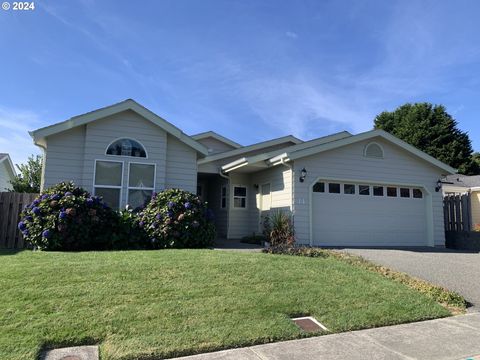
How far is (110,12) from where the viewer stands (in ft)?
32.3

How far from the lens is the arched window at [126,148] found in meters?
12.3

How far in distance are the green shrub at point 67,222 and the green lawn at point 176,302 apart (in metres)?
1.62

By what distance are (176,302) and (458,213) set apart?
14.4 meters

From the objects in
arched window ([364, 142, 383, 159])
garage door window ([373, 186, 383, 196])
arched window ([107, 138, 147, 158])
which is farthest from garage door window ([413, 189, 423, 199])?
arched window ([107, 138, 147, 158])

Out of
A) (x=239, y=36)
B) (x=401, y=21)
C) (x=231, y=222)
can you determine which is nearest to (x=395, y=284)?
(x=401, y=21)

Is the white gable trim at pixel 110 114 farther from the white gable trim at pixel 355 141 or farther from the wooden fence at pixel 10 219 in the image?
the white gable trim at pixel 355 141

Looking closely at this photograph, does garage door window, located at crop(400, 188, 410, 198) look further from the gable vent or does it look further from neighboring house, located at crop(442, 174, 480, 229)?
neighboring house, located at crop(442, 174, 480, 229)

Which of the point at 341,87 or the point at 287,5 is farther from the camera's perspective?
the point at 341,87

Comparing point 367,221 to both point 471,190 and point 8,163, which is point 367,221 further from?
point 8,163

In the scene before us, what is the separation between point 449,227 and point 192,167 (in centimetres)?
1110

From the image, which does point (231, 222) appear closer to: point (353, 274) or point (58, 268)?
point (353, 274)

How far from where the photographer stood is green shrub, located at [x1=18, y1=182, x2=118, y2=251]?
9.59m

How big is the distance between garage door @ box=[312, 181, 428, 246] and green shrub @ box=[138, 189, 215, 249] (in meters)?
4.40

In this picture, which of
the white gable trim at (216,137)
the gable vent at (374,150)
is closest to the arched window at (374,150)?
the gable vent at (374,150)
